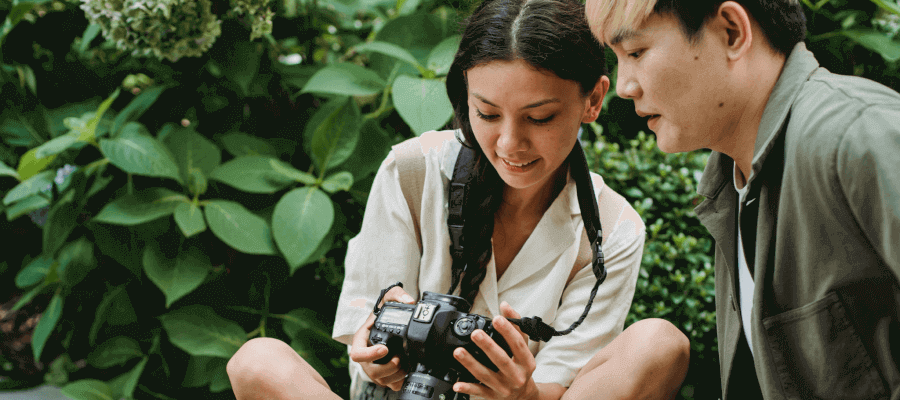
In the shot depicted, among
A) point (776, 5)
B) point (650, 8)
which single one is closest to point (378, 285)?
point (650, 8)

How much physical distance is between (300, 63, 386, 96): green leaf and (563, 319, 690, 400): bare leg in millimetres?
1034

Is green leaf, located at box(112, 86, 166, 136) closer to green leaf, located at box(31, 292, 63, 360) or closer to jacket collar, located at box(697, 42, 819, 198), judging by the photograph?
green leaf, located at box(31, 292, 63, 360)

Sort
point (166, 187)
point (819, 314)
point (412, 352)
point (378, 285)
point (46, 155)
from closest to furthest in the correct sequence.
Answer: point (819, 314)
point (412, 352)
point (378, 285)
point (46, 155)
point (166, 187)

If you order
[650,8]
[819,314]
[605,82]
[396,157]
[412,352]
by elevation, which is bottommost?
[412,352]

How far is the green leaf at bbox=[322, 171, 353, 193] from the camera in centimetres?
178

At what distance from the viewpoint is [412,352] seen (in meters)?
1.09

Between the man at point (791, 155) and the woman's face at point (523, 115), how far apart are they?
0.14 metres

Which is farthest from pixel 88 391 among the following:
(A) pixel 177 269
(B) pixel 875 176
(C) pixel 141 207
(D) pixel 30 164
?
(B) pixel 875 176

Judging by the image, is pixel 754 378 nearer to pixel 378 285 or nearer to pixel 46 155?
pixel 378 285

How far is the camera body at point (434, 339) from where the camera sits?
1.06 metres

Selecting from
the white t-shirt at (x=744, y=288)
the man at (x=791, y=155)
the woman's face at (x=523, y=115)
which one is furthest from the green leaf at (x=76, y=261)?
the white t-shirt at (x=744, y=288)

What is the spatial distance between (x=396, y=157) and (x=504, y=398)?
580 mm

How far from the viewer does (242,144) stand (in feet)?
6.24

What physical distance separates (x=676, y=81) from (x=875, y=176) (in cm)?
31
